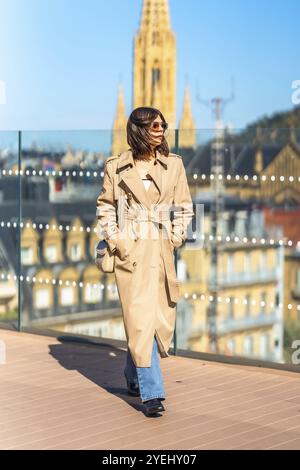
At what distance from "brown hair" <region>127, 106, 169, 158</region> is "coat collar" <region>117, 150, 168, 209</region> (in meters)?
0.08

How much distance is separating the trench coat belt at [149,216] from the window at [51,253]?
3.54 m

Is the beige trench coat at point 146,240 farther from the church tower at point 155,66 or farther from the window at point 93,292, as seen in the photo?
the church tower at point 155,66

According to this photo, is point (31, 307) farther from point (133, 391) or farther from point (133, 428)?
point (133, 428)

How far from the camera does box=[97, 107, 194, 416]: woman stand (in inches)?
255

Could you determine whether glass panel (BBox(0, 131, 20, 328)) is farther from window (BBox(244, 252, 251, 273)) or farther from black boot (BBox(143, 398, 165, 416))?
black boot (BBox(143, 398, 165, 416))

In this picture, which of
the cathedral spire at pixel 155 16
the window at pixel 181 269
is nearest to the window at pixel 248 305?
the window at pixel 181 269

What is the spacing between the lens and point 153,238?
657 centimetres

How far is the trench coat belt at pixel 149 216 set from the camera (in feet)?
21.5

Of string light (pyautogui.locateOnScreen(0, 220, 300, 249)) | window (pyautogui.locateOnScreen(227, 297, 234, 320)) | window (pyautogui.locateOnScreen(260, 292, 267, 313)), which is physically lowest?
window (pyautogui.locateOnScreen(227, 297, 234, 320))

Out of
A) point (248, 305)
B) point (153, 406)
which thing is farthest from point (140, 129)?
point (248, 305)

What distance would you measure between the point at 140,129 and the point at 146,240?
2.07 feet

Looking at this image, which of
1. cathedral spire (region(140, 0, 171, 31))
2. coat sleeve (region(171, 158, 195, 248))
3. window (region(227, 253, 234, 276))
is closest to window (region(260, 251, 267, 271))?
window (region(227, 253, 234, 276))

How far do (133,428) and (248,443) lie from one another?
2.20 feet

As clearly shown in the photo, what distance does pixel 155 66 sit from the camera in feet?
435
